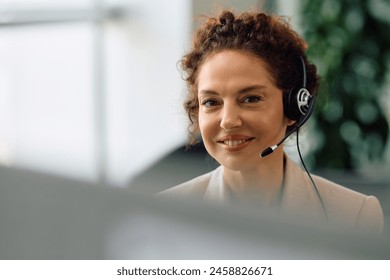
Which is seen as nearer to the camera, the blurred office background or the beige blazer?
the beige blazer

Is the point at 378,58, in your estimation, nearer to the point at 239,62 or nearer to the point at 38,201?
the point at 239,62

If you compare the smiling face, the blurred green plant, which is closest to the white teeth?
the smiling face

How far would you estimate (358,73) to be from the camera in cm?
165

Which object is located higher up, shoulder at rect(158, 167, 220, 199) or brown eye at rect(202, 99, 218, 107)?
brown eye at rect(202, 99, 218, 107)

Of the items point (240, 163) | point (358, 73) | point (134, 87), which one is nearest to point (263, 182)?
point (240, 163)

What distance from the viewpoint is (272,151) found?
67 cm

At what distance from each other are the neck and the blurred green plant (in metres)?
0.83

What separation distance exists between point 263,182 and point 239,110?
88mm

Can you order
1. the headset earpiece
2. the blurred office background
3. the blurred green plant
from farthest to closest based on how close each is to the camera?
the blurred green plant < the blurred office background < the headset earpiece

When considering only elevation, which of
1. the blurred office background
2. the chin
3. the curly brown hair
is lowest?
the chin

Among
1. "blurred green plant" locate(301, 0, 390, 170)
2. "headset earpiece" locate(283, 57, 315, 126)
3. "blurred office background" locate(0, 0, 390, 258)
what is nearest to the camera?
"headset earpiece" locate(283, 57, 315, 126)

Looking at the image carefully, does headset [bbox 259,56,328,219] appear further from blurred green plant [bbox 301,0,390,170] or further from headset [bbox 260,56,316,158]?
blurred green plant [bbox 301,0,390,170]

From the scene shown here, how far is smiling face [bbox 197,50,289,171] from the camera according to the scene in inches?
26.0

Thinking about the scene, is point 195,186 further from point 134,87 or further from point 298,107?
point 134,87
